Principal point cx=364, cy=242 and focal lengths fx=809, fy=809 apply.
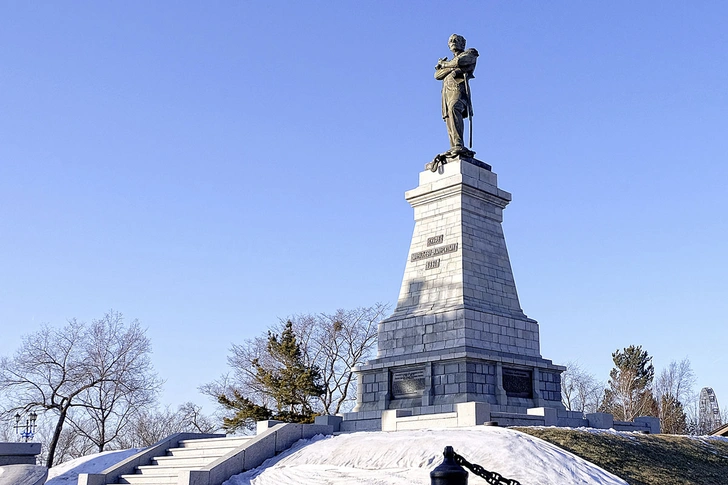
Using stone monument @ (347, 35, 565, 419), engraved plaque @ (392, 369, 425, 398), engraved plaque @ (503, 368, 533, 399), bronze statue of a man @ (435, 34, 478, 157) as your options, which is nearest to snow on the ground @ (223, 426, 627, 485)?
stone monument @ (347, 35, 565, 419)

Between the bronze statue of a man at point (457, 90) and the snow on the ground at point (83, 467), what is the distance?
41.6ft

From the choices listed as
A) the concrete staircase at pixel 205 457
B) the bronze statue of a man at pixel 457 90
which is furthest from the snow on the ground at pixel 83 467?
the bronze statue of a man at pixel 457 90

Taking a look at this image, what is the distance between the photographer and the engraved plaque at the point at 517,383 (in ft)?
69.6

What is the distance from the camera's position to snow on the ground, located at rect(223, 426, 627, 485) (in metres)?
13.5

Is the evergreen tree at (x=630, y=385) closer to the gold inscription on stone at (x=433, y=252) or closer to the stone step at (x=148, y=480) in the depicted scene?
the gold inscription on stone at (x=433, y=252)

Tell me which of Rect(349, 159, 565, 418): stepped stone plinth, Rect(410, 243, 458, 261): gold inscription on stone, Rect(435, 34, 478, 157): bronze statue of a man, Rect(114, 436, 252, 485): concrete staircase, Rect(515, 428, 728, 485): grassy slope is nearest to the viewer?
Rect(515, 428, 728, 485): grassy slope

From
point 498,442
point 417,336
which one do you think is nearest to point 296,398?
point 417,336

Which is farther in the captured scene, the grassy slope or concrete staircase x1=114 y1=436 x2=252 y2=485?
concrete staircase x1=114 y1=436 x2=252 y2=485

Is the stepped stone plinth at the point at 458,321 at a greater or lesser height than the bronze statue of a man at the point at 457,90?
lesser

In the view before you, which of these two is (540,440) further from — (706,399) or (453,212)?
(706,399)

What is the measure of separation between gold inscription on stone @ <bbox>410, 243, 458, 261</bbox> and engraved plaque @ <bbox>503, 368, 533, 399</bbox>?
3691 millimetres

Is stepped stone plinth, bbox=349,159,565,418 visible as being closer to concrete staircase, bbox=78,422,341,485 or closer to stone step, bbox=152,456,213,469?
concrete staircase, bbox=78,422,341,485

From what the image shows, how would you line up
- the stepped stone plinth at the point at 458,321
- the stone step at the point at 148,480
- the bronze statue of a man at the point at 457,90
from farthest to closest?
the bronze statue of a man at the point at 457,90, the stepped stone plinth at the point at 458,321, the stone step at the point at 148,480

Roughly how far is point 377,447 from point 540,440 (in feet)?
9.99
